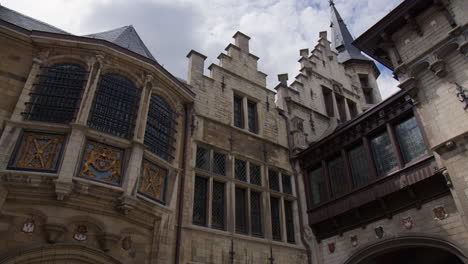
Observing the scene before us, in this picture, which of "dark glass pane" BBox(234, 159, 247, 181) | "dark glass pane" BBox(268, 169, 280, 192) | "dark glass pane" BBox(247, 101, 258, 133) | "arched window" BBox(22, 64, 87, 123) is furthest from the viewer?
"dark glass pane" BBox(247, 101, 258, 133)

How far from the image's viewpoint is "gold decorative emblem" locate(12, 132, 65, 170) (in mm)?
7165

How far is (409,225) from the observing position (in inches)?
344

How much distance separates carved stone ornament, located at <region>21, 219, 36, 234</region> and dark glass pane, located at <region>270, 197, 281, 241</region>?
21.6ft

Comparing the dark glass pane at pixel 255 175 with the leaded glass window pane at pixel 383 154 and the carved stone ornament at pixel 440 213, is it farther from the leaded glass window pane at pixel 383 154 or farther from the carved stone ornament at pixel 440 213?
the carved stone ornament at pixel 440 213

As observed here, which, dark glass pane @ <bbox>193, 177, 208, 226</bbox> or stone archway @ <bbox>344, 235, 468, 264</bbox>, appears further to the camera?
dark glass pane @ <bbox>193, 177, 208, 226</bbox>

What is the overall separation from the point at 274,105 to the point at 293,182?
3.11 m

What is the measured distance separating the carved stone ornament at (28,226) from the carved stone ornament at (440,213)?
28.4 feet

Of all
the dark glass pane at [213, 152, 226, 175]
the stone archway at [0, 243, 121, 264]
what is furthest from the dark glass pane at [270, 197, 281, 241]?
the stone archway at [0, 243, 121, 264]

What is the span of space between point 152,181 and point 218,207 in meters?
2.36

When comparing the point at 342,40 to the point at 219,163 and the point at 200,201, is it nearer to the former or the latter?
the point at 219,163

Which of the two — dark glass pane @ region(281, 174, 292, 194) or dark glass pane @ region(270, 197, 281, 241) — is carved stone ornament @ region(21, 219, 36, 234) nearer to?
dark glass pane @ region(270, 197, 281, 241)

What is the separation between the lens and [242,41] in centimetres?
1427

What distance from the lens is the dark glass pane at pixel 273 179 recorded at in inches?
461

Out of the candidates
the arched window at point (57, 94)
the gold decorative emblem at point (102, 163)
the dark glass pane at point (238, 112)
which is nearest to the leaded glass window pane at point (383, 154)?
the dark glass pane at point (238, 112)
